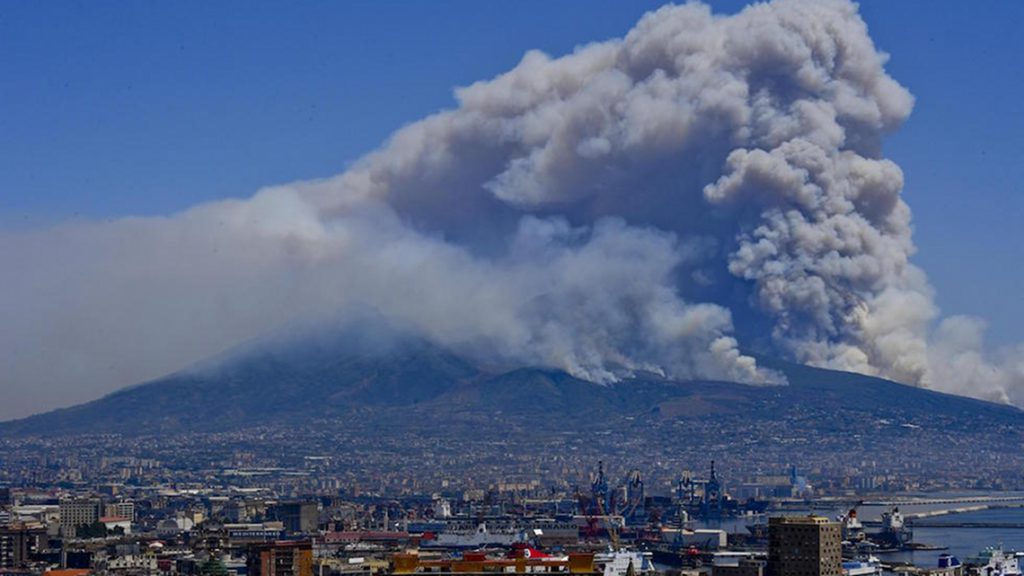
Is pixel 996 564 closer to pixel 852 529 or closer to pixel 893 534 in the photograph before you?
pixel 852 529

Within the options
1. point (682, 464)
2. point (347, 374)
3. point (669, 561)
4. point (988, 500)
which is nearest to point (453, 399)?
point (347, 374)

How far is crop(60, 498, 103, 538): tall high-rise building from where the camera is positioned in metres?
108

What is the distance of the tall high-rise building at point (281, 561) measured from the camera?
72.3 metres

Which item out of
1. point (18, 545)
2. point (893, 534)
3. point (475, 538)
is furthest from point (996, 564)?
point (18, 545)

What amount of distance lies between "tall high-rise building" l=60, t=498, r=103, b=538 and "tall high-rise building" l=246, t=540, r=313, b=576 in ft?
103

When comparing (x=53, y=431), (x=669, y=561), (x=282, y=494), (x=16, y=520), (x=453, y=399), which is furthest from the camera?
(x=53, y=431)

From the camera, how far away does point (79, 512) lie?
11019 centimetres

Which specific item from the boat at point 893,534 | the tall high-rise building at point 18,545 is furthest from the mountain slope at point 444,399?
the tall high-rise building at point 18,545

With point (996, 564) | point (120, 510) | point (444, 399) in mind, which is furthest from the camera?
point (444, 399)

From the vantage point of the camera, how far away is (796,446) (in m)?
156

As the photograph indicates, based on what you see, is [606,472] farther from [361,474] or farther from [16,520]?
[16,520]

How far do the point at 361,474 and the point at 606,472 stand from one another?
594 inches

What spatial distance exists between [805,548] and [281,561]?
80.9ft

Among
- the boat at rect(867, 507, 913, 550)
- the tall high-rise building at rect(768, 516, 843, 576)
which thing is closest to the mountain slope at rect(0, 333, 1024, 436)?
the boat at rect(867, 507, 913, 550)
